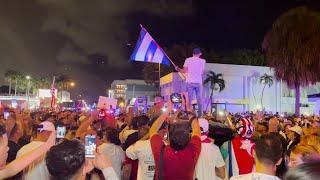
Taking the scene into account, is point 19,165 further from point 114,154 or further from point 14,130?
point 14,130

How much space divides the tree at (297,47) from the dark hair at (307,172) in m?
39.8

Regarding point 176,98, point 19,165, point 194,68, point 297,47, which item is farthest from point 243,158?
point 297,47

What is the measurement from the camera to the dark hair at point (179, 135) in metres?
5.79

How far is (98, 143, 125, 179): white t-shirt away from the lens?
7570 millimetres

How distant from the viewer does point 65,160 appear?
3.64m

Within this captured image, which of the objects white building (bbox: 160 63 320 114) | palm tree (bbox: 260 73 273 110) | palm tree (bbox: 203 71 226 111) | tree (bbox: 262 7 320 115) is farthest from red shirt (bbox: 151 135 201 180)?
palm tree (bbox: 260 73 273 110)

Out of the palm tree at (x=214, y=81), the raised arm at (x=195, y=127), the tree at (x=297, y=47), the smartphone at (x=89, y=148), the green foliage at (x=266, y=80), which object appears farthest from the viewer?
the green foliage at (x=266, y=80)

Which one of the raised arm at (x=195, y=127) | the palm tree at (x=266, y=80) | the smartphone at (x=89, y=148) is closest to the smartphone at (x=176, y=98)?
the raised arm at (x=195, y=127)

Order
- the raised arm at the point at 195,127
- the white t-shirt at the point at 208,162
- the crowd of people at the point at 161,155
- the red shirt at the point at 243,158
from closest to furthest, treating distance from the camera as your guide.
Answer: the crowd of people at the point at 161,155 → the raised arm at the point at 195,127 → the white t-shirt at the point at 208,162 → the red shirt at the point at 243,158

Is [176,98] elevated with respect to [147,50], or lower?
lower

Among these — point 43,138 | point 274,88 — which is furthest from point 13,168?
point 274,88

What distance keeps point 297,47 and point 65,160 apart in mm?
38993

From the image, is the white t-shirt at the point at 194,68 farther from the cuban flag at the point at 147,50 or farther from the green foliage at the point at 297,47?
the green foliage at the point at 297,47

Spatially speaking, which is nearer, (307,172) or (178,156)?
(307,172)
